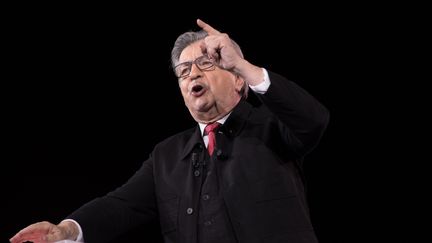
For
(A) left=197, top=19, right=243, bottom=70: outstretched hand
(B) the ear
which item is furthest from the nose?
(A) left=197, top=19, right=243, bottom=70: outstretched hand

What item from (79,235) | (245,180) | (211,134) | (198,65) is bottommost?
(79,235)

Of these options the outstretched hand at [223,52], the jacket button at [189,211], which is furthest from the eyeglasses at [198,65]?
the jacket button at [189,211]

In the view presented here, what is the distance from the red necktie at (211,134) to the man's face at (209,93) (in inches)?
1.8

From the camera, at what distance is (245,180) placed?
1.96m

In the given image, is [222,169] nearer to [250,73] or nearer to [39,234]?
[250,73]

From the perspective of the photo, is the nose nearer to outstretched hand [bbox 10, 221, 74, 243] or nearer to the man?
the man

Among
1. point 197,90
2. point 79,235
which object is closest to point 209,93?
point 197,90

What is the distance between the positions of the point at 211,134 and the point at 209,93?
161mm

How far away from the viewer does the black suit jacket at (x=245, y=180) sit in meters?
1.80

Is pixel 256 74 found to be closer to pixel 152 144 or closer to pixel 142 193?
pixel 142 193

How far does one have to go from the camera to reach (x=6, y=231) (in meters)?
3.17

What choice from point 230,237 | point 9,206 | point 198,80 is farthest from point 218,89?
point 9,206

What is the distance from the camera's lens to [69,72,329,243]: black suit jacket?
5.90ft

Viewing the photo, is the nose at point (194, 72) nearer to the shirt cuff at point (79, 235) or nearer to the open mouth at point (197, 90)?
the open mouth at point (197, 90)
